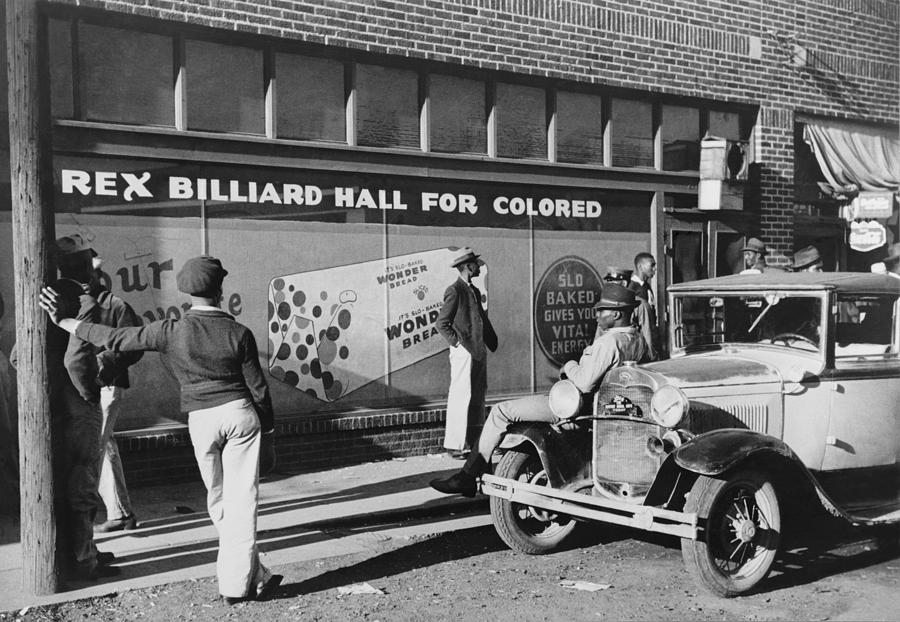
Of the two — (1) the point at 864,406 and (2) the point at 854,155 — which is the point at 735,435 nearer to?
(1) the point at 864,406

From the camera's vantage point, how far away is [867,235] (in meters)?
14.1

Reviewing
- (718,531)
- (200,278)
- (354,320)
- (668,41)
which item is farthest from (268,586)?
(668,41)

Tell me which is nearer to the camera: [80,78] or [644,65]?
[80,78]

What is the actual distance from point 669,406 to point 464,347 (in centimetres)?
376

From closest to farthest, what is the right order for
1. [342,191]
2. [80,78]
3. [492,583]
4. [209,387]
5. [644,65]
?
[209,387] → [492,583] → [80,78] → [342,191] → [644,65]

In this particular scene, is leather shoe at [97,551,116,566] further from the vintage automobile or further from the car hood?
the car hood

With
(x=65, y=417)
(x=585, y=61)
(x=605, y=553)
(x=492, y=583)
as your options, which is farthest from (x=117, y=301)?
(x=585, y=61)

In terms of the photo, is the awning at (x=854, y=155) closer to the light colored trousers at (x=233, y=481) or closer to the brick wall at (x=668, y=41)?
the brick wall at (x=668, y=41)

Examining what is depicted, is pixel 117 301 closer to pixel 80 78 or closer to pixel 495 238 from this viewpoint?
pixel 80 78

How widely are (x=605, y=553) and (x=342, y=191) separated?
14.8 feet

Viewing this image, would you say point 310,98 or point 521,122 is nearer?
point 310,98

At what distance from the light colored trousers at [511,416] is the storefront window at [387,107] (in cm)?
395

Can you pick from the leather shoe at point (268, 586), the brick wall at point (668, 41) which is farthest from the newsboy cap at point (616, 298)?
the brick wall at point (668, 41)

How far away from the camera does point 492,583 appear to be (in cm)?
611
